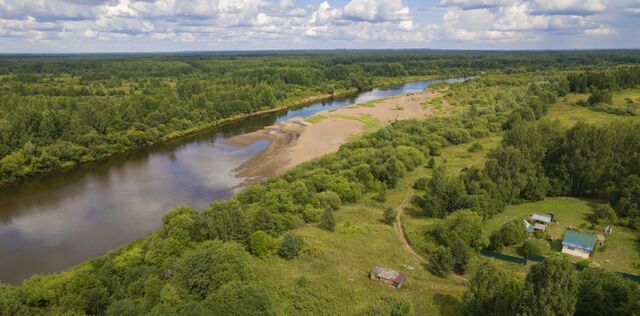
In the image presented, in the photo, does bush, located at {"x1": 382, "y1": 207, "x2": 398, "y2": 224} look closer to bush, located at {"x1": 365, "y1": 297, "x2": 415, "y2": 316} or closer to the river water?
bush, located at {"x1": 365, "y1": 297, "x2": 415, "y2": 316}

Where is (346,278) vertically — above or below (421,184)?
below

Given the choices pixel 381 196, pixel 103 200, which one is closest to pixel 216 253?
pixel 381 196

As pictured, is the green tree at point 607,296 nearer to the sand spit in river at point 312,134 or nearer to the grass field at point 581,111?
the sand spit in river at point 312,134

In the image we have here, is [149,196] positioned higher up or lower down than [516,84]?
lower down

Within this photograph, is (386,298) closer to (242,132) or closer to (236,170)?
(236,170)

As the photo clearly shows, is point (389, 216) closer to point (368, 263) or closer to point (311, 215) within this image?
point (311, 215)

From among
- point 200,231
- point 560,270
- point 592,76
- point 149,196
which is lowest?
point 149,196

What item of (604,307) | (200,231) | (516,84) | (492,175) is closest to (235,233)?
(200,231)
